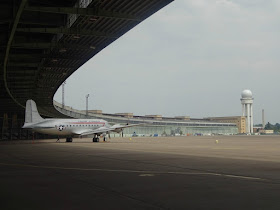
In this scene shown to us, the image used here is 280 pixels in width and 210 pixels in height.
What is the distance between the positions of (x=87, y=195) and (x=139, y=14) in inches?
777

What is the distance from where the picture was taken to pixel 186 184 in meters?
12.9

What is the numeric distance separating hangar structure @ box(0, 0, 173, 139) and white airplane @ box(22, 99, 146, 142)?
923 cm

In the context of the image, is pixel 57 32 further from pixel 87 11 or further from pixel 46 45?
pixel 87 11

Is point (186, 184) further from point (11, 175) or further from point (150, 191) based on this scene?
point (11, 175)

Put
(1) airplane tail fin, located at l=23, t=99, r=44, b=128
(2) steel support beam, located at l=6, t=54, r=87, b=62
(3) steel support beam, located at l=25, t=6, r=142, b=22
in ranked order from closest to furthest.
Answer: (3) steel support beam, located at l=25, t=6, r=142, b=22 < (2) steel support beam, located at l=6, t=54, r=87, b=62 < (1) airplane tail fin, located at l=23, t=99, r=44, b=128

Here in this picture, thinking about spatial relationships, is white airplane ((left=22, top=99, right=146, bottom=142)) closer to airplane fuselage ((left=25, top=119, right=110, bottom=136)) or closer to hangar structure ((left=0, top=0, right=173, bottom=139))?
airplane fuselage ((left=25, top=119, right=110, bottom=136))

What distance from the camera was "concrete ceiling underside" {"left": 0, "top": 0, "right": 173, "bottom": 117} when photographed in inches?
1024

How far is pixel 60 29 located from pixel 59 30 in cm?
13

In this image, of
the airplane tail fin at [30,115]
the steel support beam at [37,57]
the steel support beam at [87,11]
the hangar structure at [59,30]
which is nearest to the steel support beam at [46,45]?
the hangar structure at [59,30]

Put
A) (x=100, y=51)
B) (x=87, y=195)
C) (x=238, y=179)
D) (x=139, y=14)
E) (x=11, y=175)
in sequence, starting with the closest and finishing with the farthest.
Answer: (x=87, y=195), (x=238, y=179), (x=11, y=175), (x=139, y=14), (x=100, y=51)

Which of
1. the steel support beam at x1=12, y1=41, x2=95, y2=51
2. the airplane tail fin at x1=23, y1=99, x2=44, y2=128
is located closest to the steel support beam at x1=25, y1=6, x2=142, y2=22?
the steel support beam at x1=12, y1=41, x2=95, y2=51

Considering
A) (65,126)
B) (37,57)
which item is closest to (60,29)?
(37,57)

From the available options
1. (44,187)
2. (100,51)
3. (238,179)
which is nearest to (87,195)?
(44,187)

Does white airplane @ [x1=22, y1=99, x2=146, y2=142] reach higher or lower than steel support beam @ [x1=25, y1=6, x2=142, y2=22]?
lower
